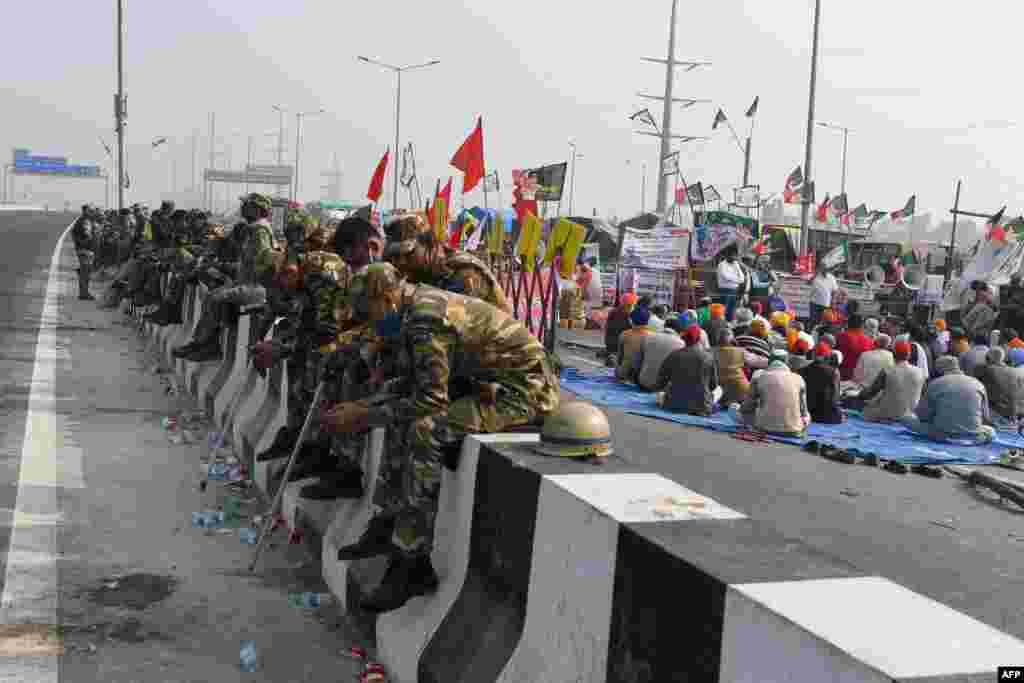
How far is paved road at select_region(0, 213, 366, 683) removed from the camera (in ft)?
13.4

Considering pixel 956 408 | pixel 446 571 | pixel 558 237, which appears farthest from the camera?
pixel 558 237

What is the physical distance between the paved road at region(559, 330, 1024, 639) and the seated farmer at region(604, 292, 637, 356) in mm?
5829

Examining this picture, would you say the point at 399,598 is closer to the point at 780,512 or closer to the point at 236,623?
the point at 236,623

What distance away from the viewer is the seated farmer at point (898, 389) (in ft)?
47.4

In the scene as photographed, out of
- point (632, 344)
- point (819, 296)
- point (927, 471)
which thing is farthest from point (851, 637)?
point (819, 296)

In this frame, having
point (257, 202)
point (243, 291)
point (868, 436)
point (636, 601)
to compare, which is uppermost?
point (257, 202)

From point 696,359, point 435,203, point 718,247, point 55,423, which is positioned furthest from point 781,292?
point 55,423

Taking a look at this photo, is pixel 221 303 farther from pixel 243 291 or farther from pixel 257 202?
pixel 257 202

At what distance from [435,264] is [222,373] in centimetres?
320

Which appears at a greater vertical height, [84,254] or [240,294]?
[240,294]

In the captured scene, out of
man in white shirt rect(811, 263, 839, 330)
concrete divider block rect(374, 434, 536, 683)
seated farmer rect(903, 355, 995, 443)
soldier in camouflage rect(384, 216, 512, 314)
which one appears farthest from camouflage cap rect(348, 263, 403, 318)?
man in white shirt rect(811, 263, 839, 330)

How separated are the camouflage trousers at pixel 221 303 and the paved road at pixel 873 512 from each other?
357cm

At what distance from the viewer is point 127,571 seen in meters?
5.08

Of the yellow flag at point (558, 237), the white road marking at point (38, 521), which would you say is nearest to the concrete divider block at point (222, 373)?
the white road marking at point (38, 521)
